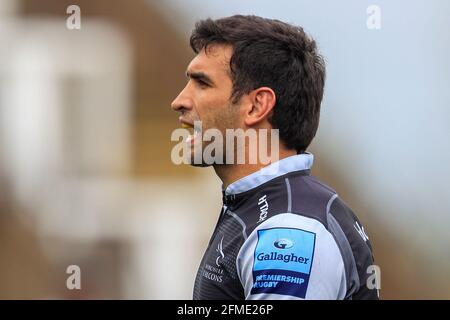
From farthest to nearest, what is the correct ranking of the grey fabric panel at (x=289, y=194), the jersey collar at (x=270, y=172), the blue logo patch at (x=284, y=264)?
the jersey collar at (x=270, y=172) < the grey fabric panel at (x=289, y=194) < the blue logo patch at (x=284, y=264)

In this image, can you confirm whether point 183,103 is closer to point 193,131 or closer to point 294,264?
point 193,131

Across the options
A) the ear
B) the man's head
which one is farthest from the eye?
the ear

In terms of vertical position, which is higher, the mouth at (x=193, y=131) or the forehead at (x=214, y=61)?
the forehead at (x=214, y=61)

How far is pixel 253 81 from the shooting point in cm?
169

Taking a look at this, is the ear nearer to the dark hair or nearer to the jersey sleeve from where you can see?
the dark hair

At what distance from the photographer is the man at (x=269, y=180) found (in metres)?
1.39

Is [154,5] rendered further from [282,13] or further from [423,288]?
[423,288]

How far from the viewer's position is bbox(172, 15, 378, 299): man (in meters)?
1.39

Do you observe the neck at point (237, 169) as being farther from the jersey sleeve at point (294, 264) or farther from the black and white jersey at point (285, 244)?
the jersey sleeve at point (294, 264)

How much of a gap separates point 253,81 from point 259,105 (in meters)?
0.06

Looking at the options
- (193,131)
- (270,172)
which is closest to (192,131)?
(193,131)

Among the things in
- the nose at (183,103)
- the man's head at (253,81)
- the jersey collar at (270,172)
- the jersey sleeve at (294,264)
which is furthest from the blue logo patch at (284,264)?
the nose at (183,103)
